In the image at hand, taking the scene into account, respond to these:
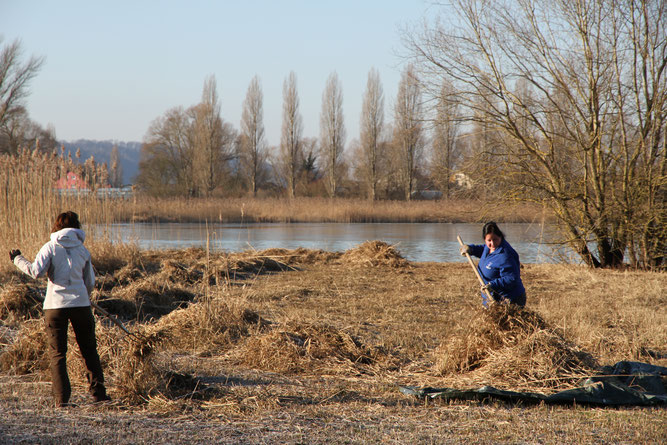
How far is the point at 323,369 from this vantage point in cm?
605

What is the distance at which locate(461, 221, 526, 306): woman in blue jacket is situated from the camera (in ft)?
20.4

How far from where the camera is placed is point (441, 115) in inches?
537

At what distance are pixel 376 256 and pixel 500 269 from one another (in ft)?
30.9

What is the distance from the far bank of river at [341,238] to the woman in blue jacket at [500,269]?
864 centimetres

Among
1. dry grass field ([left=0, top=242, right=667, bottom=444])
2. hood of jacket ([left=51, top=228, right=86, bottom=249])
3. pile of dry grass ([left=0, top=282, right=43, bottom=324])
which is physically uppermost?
hood of jacket ([left=51, top=228, right=86, bottom=249])

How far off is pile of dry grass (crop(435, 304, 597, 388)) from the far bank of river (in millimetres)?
9189

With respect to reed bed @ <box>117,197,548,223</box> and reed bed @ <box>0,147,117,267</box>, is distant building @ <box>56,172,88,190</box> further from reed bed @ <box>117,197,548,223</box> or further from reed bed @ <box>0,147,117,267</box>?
reed bed @ <box>117,197,548,223</box>

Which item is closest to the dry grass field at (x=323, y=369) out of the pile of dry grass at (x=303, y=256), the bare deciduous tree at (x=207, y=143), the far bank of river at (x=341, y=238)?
the pile of dry grass at (x=303, y=256)

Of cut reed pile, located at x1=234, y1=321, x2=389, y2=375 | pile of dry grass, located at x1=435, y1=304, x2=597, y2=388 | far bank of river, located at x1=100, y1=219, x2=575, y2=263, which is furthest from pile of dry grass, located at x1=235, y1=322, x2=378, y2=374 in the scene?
far bank of river, located at x1=100, y1=219, x2=575, y2=263

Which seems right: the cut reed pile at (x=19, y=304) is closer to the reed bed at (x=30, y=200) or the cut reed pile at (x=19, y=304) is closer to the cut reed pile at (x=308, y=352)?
the cut reed pile at (x=308, y=352)

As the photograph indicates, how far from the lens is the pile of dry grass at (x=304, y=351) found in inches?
241

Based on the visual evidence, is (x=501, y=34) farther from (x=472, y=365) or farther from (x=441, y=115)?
(x=472, y=365)

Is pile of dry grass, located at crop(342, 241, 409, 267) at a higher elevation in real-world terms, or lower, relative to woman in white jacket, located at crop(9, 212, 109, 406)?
lower

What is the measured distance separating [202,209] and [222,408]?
1191 inches
